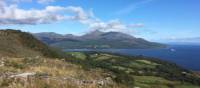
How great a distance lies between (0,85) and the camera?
12945 mm

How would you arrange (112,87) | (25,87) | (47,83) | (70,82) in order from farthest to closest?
(112,87), (70,82), (47,83), (25,87)

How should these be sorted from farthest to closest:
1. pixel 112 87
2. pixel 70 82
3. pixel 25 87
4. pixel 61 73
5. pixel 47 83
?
pixel 61 73 < pixel 112 87 < pixel 70 82 < pixel 47 83 < pixel 25 87

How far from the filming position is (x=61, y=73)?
56.4ft

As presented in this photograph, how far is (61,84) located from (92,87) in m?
1.32

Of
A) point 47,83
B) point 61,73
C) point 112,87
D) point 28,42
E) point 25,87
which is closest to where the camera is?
point 25,87

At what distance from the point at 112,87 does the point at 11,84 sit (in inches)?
187

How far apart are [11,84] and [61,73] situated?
4.61 m

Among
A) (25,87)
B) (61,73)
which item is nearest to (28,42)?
(61,73)

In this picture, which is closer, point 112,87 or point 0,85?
point 0,85

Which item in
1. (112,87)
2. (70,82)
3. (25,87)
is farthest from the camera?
(112,87)

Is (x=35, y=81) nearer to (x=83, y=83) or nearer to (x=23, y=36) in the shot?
(x=83, y=83)

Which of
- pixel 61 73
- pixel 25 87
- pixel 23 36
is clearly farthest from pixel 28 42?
pixel 25 87

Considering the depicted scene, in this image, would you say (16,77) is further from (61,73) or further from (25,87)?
(61,73)

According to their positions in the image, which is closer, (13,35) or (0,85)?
(0,85)
